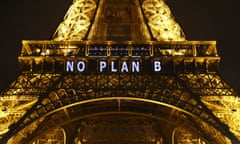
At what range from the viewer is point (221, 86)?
15867 mm

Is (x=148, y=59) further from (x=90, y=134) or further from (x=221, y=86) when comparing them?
(x=90, y=134)

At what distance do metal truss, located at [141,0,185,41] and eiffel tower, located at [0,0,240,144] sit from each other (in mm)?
47

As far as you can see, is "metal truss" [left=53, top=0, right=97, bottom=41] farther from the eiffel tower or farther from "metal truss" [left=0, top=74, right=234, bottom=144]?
"metal truss" [left=0, top=74, right=234, bottom=144]

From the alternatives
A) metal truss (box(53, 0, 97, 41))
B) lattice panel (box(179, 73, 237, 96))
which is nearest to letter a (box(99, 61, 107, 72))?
metal truss (box(53, 0, 97, 41))

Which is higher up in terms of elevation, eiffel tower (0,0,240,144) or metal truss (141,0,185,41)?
Answer: metal truss (141,0,185,41)

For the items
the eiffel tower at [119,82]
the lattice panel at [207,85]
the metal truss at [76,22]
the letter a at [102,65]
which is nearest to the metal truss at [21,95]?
the eiffel tower at [119,82]

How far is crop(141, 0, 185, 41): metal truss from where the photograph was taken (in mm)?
18641

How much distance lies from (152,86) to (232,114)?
10.3 feet

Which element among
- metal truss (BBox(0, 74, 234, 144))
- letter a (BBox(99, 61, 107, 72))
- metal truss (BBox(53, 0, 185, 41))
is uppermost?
metal truss (BBox(53, 0, 185, 41))

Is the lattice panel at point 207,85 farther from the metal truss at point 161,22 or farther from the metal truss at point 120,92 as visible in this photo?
the metal truss at point 161,22

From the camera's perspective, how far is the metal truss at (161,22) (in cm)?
1864

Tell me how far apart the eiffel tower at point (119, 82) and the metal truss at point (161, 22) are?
0.05 metres

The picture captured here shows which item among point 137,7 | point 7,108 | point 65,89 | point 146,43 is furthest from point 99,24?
point 7,108

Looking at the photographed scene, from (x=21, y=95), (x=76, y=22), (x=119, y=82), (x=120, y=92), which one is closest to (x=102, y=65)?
(x=119, y=82)
